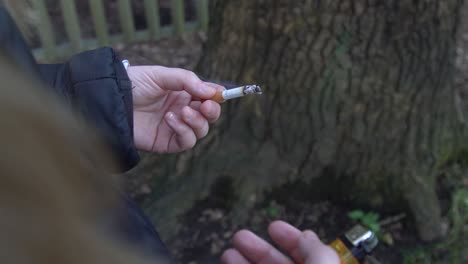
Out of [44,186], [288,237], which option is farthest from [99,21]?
[44,186]

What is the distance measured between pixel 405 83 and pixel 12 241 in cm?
218

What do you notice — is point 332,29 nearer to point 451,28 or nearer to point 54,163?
point 451,28

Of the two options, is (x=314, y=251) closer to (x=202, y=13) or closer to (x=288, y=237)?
(x=288, y=237)

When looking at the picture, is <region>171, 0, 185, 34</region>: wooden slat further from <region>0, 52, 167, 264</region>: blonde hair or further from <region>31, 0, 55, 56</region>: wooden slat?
<region>0, 52, 167, 264</region>: blonde hair

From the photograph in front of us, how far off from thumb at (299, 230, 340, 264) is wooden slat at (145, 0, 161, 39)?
3146 millimetres

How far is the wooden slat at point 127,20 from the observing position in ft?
14.6

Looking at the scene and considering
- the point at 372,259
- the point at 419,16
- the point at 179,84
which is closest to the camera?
the point at 179,84

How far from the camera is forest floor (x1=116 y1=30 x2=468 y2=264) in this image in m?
2.68

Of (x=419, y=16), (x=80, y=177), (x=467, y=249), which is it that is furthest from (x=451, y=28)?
(x=80, y=177)

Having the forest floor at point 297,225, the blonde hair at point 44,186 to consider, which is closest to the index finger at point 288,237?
the forest floor at point 297,225

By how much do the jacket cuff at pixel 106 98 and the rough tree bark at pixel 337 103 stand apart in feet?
3.04

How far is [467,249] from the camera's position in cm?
268

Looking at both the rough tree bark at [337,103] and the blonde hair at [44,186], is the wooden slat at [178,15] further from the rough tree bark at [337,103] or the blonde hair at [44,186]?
the blonde hair at [44,186]

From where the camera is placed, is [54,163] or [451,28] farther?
[451,28]
